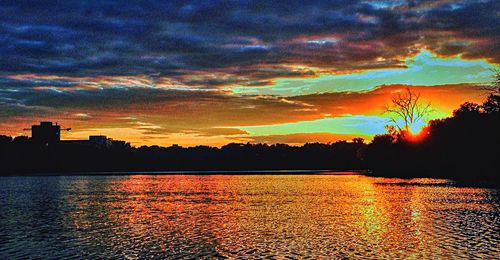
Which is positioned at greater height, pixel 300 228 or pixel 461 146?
pixel 461 146

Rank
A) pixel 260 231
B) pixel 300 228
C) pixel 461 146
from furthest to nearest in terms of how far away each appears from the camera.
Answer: pixel 461 146, pixel 300 228, pixel 260 231

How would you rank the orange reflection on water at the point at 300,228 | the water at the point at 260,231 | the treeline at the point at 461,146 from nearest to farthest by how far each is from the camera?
the water at the point at 260,231 < the orange reflection on water at the point at 300,228 < the treeline at the point at 461,146

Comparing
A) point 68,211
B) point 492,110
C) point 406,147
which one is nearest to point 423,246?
point 68,211

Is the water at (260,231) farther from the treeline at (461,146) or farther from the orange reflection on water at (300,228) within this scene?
the treeline at (461,146)

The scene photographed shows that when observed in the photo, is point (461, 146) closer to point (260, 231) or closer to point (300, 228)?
point (300, 228)

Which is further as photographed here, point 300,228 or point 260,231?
point 300,228

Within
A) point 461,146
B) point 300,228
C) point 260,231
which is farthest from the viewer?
point 461,146

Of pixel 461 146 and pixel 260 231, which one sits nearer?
pixel 260 231

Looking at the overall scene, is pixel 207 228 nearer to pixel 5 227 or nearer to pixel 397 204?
pixel 5 227

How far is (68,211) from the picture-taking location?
75062 millimetres

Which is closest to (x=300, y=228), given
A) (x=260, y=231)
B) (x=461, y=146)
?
(x=260, y=231)

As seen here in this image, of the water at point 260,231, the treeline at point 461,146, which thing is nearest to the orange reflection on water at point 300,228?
the water at point 260,231

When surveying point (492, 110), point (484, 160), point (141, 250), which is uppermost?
point (492, 110)

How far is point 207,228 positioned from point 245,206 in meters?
27.9
